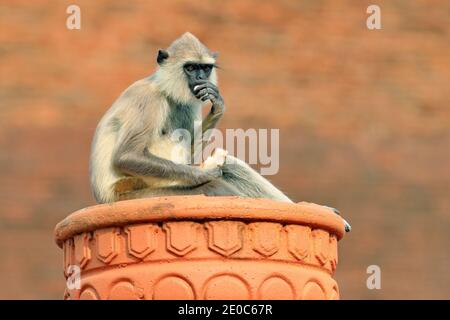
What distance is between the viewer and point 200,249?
3.95 m

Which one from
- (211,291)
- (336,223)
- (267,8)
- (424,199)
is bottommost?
(211,291)

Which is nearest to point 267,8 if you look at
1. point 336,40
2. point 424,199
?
point 336,40

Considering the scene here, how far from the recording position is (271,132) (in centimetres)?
1421

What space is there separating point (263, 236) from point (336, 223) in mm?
373

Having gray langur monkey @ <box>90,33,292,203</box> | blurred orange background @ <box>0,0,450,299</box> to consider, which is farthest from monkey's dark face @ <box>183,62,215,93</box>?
blurred orange background @ <box>0,0,450,299</box>

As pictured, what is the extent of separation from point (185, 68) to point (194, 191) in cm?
61

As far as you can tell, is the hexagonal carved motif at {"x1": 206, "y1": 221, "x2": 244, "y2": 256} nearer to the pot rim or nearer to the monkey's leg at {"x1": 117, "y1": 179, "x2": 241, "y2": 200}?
the pot rim

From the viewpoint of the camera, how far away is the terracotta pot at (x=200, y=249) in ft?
12.9

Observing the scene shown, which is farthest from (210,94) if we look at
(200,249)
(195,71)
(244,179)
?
(200,249)

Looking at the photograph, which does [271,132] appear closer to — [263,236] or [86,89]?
[86,89]

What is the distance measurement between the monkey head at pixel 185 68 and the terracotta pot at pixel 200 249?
0.96m

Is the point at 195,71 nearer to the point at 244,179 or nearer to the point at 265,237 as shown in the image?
the point at 244,179

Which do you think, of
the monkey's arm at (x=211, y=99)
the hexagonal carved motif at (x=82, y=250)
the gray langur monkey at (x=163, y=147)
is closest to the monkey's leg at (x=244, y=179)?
the gray langur monkey at (x=163, y=147)

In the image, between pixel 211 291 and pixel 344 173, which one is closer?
pixel 211 291
